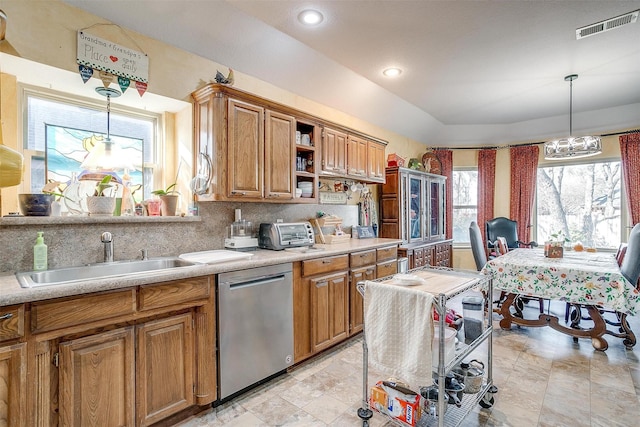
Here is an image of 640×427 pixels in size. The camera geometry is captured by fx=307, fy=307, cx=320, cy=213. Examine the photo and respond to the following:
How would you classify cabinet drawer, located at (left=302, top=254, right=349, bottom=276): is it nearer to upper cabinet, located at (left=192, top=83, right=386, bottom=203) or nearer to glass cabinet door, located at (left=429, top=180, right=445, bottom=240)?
upper cabinet, located at (left=192, top=83, right=386, bottom=203)

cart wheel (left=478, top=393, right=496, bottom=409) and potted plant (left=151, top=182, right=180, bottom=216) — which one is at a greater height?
potted plant (left=151, top=182, right=180, bottom=216)

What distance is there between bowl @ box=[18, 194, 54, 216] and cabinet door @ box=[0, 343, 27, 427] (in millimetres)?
849

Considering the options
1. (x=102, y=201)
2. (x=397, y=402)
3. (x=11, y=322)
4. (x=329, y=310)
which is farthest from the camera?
(x=329, y=310)

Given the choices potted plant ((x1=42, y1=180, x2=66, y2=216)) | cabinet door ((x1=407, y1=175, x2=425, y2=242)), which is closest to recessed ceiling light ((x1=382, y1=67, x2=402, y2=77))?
cabinet door ((x1=407, y1=175, x2=425, y2=242))

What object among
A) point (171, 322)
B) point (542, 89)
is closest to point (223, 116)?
point (171, 322)

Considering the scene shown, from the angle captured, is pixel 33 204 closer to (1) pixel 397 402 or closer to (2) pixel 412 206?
(1) pixel 397 402

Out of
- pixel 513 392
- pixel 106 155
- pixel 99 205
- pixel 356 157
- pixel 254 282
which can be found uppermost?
pixel 356 157

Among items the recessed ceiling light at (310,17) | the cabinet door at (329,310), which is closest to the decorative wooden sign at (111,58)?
the recessed ceiling light at (310,17)

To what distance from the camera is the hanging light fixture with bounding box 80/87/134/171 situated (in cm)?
222

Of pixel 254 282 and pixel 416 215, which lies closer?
pixel 254 282

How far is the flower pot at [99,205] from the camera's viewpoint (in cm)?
204

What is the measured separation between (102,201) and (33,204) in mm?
344

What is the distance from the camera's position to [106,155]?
7.45ft

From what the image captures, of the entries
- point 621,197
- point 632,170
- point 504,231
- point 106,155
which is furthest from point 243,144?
point 621,197
